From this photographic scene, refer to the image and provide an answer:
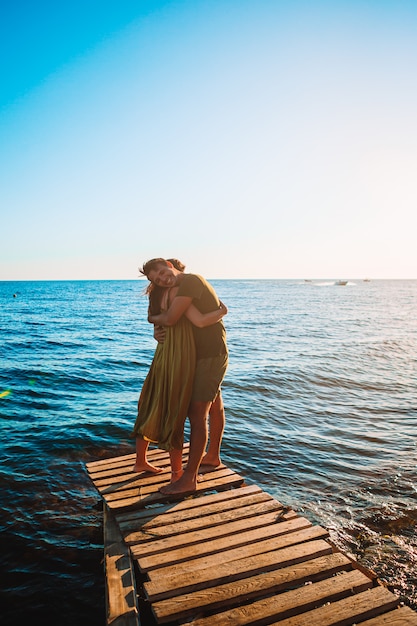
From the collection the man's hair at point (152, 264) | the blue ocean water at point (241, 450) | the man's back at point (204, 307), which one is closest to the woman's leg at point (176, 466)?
the man's back at point (204, 307)

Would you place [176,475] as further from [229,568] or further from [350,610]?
[350,610]

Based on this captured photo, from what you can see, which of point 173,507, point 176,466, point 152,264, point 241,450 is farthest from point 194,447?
point 241,450

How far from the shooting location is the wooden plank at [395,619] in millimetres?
3057

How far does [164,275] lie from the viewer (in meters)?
4.73

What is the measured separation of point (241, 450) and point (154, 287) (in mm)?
5296

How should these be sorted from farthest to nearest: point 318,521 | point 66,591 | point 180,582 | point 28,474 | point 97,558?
point 28,474 → point 318,521 → point 97,558 → point 66,591 → point 180,582

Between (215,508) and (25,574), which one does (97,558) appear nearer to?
(25,574)

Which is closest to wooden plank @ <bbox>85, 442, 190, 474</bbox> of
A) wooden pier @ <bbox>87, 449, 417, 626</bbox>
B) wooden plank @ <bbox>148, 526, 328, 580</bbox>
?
wooden pier @ <bbox>87, 449, 417, 626</bbox>

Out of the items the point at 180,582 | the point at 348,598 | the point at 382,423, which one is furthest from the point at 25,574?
the point at 382,423

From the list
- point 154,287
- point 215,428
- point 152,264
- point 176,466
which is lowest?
point 176,466

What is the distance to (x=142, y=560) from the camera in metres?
3.70

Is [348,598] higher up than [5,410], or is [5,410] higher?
[348,598]

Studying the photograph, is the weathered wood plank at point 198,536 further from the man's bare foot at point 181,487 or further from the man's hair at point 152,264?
the man's hair at point 152,264

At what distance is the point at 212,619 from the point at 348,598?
1.09 meters
